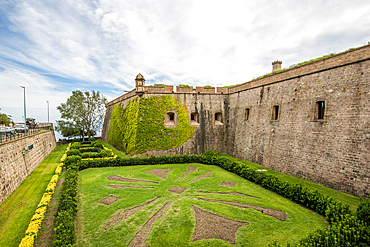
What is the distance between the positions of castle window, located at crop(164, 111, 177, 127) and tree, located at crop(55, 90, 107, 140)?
65.5 ft

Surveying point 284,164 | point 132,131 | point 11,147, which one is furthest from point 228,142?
point 11,147

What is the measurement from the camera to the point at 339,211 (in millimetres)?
6742

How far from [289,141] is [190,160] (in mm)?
8613

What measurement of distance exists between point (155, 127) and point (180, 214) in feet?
41.1

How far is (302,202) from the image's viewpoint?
837 centimetres

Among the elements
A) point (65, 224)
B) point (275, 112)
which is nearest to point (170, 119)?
point (275, 112)

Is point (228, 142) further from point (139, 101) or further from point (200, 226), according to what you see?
point (200, 226)

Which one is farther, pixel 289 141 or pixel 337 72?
pixel 289 141

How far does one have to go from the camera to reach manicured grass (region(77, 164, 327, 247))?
617cm

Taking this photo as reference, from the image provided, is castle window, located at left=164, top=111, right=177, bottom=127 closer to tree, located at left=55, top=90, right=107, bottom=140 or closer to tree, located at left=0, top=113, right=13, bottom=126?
tree, located at left=55, top=90, right=107, bottom=140

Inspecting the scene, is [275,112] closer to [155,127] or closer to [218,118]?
[218,118]

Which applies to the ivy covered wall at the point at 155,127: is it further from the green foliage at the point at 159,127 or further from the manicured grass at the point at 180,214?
the manicured grass at the point at 180,214

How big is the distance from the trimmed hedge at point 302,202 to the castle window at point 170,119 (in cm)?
454

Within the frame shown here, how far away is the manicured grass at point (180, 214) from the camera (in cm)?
617
